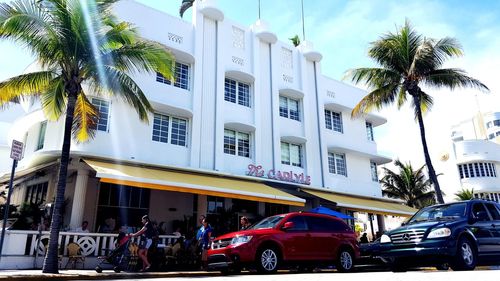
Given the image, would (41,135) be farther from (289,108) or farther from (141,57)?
(289,108)

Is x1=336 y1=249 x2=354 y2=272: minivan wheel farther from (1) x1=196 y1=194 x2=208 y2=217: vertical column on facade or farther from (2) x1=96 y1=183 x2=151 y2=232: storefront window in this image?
(2) x1=96 y1=183 x2=151 y2=232: storefront window

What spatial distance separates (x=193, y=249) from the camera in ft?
42.0

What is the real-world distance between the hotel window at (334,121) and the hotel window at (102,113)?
13.5 metres

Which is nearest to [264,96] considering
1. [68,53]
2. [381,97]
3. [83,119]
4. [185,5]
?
[381,97]

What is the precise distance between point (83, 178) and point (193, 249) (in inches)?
195

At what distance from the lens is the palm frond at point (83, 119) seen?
1295 cm

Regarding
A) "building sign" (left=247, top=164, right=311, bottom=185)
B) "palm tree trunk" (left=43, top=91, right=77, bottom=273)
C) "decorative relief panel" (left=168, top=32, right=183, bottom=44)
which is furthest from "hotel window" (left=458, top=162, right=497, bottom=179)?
"palm tree trunk" (left=43, top=91, right=77, bottom=273)

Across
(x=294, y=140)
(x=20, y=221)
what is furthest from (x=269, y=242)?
(x=294, y=140)

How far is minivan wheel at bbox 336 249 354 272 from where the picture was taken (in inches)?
458

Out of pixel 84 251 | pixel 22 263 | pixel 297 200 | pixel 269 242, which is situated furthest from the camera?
pixel 297 200

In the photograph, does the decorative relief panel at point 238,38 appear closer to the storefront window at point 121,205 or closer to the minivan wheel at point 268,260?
the storefront window at point 121,205

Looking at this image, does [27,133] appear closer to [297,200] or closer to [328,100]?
[297,200]

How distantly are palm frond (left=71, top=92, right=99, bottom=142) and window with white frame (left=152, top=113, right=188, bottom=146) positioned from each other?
3.38m

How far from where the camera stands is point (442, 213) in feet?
32.1
